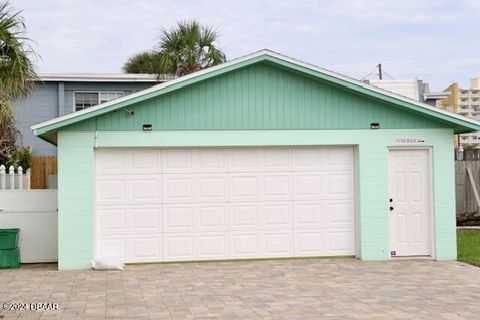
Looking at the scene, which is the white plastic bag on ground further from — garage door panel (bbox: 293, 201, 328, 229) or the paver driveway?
garage door panel (bbox: 293, 201, 328, 229)

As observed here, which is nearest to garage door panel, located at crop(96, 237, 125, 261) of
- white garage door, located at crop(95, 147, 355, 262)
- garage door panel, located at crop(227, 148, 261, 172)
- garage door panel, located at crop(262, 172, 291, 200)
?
white garage door, located at crop(95, 147, 355, 262)

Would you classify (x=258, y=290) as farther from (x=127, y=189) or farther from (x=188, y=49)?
(x=188, y=49)

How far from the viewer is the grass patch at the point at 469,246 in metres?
14.3

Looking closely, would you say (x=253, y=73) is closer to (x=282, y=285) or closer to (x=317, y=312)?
(x=282, y=285)

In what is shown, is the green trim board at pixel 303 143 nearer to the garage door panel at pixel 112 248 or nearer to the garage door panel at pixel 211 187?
the garage door panel at pixel 112 248

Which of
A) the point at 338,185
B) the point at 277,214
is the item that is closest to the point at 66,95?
the point at 277,214

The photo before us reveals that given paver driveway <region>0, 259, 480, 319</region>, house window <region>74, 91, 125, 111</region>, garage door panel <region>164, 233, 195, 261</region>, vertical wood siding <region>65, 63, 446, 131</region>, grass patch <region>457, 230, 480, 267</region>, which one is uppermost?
house window <region>74, 91, 125, 111</region>

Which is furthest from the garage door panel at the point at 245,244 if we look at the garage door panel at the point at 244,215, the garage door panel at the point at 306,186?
the garage door panel at the point at 306,186

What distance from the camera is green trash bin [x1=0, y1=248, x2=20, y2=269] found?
44.1 feet

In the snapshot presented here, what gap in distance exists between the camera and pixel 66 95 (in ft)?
74.7

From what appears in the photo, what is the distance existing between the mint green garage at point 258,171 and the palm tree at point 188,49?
19.8ft

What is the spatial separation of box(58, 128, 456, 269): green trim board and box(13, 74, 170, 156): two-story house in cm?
915

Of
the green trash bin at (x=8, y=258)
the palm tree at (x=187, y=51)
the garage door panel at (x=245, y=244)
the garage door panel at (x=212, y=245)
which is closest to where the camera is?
the green trash bin at (x=8, y=258)

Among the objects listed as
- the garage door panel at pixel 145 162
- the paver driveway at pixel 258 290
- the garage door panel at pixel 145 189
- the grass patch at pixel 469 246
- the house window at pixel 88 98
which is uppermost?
the house window at pixel 88 98
